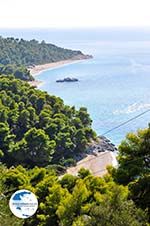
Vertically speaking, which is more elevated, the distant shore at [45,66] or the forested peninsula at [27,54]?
the forested peninsula at [27,54]

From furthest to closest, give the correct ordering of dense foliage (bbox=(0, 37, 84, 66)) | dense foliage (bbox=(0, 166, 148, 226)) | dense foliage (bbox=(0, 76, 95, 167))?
dense foliage (bbox=(0, 37, 84, 66))
dense foliage (bbox=(0, 76, 95, 167))
dense foliage (bbox=(0, 166, 148, 226))

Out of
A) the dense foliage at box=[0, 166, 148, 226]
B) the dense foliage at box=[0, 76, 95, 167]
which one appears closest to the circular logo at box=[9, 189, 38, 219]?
the dense foliage at box=[0, 166, 148, 226]

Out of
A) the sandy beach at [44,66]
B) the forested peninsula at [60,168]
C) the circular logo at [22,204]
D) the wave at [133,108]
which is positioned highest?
the circular logo at [22,204]

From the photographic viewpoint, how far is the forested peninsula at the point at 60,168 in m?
8.36

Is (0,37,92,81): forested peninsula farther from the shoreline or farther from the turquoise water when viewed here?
the turquoise water

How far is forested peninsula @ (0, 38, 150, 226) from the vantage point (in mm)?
8361

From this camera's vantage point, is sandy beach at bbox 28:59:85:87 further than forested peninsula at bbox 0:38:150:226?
Yes

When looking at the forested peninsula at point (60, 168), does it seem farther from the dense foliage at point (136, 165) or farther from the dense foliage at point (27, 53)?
the dense foliage at point (27, 53)

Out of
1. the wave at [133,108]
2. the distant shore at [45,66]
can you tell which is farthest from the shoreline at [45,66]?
the wave at [133,108]

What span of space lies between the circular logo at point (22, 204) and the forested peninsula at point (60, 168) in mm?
1292

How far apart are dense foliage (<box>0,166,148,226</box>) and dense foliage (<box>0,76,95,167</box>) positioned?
27.6 feet

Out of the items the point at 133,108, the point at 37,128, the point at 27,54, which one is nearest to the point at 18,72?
the point at 133,108

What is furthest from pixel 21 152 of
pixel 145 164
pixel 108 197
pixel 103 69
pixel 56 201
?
pixel 103 69

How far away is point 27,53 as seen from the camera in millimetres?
76250
